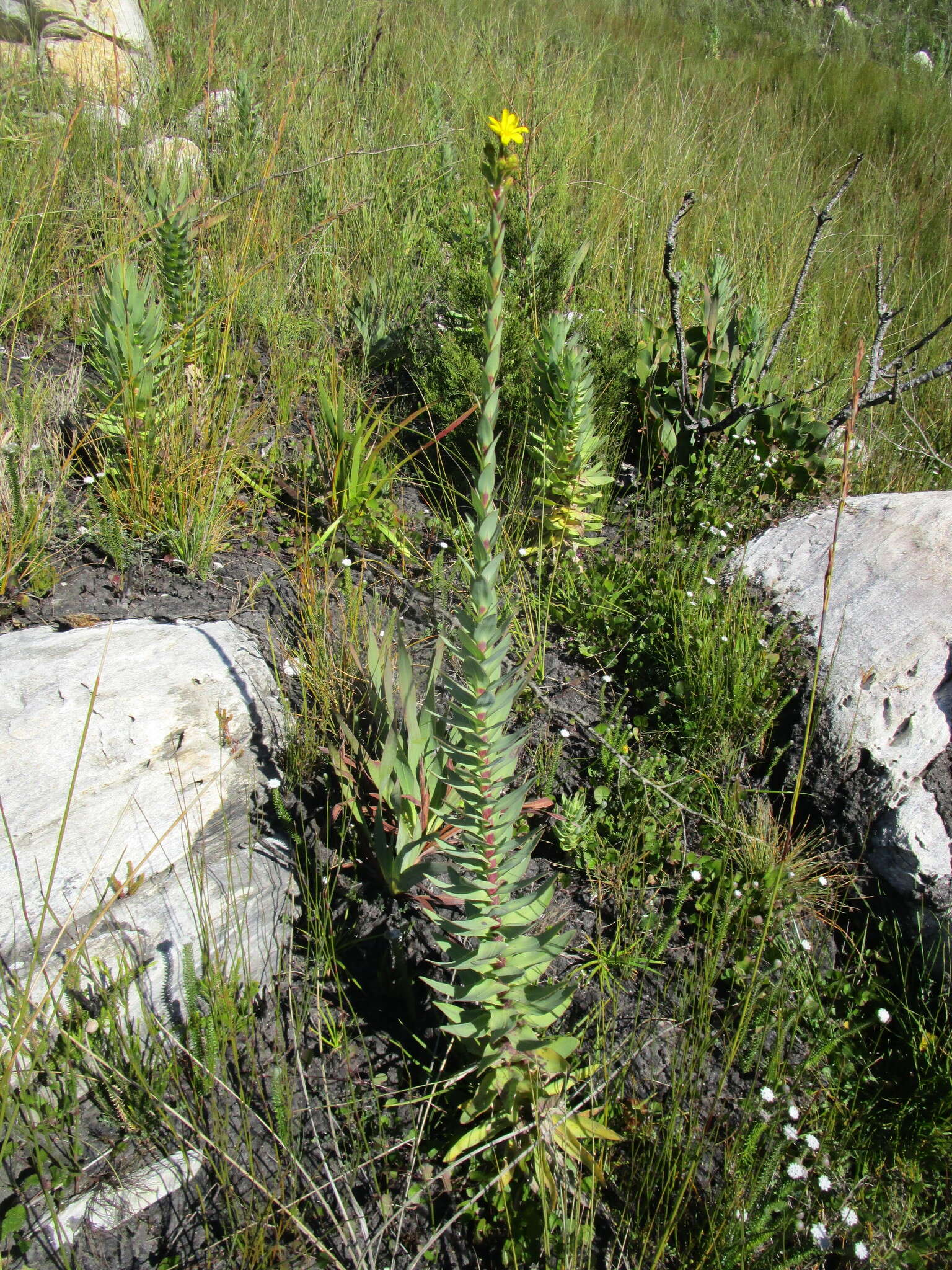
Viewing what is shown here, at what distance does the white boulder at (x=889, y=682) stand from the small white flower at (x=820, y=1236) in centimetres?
83

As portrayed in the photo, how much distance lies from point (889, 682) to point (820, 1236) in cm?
137

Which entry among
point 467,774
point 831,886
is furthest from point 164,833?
point 831,886

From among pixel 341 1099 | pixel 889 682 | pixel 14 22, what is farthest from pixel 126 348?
pixel 14 22

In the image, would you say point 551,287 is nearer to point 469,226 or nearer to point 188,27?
point 469,226

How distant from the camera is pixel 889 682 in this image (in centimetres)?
228

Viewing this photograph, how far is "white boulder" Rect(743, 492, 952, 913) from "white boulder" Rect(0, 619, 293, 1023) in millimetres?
1543

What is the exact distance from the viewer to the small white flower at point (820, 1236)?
147 centimetres

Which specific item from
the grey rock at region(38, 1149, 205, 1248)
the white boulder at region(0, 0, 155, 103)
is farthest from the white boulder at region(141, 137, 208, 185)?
the grey rock at region(38, 1149, 205, 1248)

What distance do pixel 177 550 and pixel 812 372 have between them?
2840 mm

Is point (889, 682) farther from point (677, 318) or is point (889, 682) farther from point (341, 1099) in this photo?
point (341, 1099)

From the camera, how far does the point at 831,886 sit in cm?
216

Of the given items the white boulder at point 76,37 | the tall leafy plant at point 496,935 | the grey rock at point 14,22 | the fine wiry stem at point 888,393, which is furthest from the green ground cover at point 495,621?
the grey rock at point 14,22

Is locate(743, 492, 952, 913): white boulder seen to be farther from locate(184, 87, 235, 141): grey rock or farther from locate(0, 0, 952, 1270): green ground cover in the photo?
locate(184, 87, 235, 141): grey rock

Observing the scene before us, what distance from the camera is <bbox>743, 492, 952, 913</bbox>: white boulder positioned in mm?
2094
